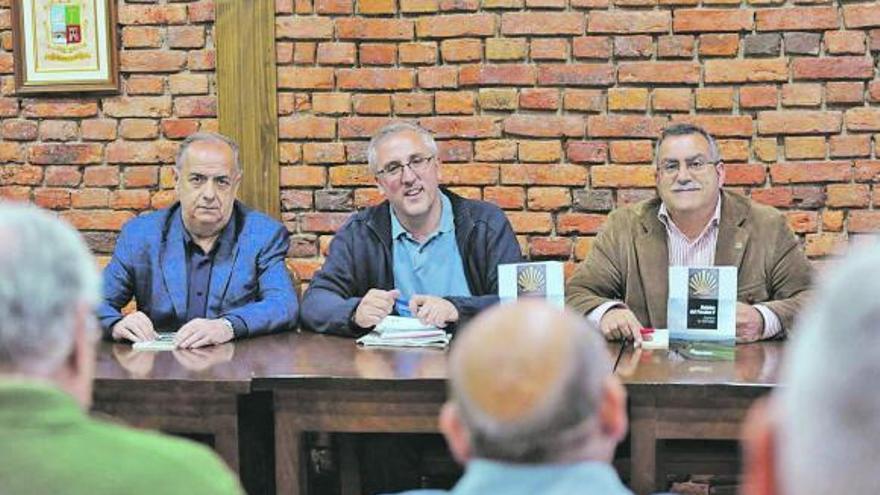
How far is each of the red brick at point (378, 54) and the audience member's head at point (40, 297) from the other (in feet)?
8.61

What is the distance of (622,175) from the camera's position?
362cm

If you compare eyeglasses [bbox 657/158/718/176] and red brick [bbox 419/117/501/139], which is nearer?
eyeglasses [bbox 657/158/718/176]

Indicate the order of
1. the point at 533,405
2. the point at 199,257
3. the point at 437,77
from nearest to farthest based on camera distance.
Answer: the point at 533,405
the point at 199,257
the point at 437,77

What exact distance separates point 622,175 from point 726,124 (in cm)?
40

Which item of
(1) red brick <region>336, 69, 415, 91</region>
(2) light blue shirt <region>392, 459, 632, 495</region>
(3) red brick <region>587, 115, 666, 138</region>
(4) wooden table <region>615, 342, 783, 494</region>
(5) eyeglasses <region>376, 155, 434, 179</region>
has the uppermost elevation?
(1) red brick <region>336, 69, 415, 91</region>

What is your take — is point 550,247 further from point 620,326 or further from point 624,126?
point 620,326

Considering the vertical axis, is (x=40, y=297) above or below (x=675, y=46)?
below

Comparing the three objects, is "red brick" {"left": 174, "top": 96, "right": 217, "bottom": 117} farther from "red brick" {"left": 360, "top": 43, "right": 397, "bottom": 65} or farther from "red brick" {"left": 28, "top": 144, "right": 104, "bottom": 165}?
"red brick" {"left": 360, "top": 43, "right": 397, "bottom": 65}

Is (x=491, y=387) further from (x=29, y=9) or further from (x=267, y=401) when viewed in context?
(x=29, y=9)

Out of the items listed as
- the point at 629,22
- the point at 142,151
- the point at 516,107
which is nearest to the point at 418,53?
the point at 516,107

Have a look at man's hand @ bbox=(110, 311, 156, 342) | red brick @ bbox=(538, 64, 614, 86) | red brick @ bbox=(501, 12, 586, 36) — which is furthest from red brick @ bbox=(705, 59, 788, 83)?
man's hand @ bbox=(110, 311, 156, 342)

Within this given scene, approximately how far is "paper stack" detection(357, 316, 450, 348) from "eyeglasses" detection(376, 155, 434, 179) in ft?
1.88

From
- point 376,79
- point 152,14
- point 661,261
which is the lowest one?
point 661,261

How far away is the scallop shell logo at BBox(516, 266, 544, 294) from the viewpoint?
2.66 metres
